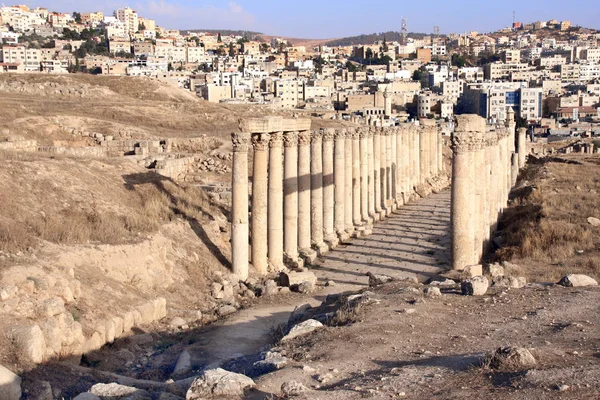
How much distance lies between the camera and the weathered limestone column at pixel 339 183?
25.8 m

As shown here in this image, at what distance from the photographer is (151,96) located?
66438 mm

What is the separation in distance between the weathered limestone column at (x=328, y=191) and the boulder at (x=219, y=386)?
51.4 ft

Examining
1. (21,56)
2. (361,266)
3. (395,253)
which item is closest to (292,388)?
(361,266)

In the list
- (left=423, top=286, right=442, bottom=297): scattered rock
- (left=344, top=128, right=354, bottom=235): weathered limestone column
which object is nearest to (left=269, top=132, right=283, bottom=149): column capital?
(left=344, top=128, right=354, bottom=235): weathered limestone column

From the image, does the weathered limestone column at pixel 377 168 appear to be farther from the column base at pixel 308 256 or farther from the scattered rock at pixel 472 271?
the scattered rock at pixel 472 271

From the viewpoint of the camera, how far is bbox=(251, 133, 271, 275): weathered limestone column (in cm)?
1953

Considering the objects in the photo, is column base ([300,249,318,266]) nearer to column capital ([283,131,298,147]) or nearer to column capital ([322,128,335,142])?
column capital ([283,131,298,147])

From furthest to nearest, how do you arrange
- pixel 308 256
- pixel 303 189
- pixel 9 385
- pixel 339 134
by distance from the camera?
pixel 339 134
pixel 303 189
pixel 308 256
pixel 9 385

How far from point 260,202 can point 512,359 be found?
11.4 metres

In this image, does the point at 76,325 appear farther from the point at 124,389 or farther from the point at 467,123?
the point at 467,123

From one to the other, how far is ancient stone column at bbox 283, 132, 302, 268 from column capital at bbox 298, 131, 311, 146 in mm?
1293

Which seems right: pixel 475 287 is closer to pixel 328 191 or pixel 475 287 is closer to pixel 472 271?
pixel 472 271

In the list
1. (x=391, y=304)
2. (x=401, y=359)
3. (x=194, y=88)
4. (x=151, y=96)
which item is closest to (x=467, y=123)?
(x=391, y=304)

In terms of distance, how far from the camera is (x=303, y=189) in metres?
23.1
